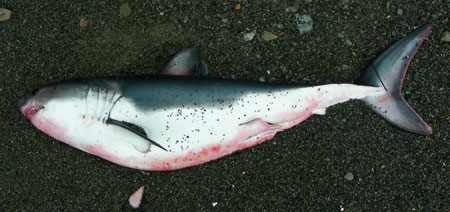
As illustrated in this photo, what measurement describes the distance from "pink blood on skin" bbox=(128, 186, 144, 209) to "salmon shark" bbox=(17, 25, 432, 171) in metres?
0.40

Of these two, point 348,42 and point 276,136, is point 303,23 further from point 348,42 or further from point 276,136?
point 276,136

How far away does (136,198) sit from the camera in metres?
2.88

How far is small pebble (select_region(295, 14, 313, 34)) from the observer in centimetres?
289

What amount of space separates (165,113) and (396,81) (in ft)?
6.48

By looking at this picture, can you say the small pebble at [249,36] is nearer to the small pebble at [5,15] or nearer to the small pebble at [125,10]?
the small pebble at [125,10]

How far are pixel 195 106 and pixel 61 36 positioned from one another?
1573mm

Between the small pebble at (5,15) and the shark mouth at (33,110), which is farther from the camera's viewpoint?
the small pebble at (5,15)

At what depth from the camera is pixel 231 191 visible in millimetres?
2863

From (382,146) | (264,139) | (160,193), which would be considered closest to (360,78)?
(382,146)

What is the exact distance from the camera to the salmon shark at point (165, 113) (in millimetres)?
2465

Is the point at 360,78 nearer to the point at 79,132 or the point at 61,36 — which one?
the point at 79,132

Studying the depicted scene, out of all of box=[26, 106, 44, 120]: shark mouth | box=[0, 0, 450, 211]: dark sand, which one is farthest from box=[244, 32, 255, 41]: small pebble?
box=[26, 106, 44, 120]: shark mouth

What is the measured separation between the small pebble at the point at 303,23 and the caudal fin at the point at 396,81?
2.17ft

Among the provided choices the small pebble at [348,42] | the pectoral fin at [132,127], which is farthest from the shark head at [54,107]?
the small pebble at [348,42]
